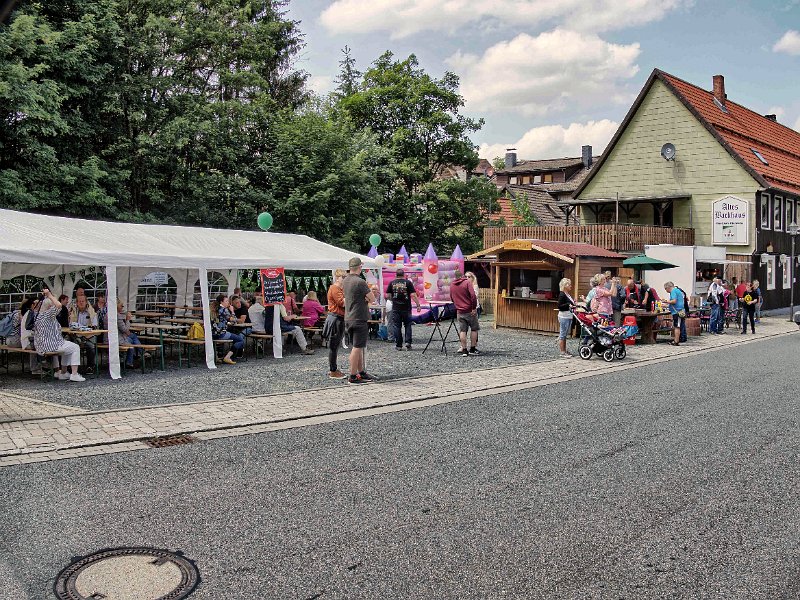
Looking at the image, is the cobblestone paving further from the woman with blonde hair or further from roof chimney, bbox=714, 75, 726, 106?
roof chimney, bbox=714, 75, 726, 106

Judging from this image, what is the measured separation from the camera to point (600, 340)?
15.2m

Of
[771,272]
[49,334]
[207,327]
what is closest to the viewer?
[49,334]

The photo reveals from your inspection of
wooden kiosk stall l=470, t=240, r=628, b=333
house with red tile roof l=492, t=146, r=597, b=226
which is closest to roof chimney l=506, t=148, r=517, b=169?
house with red tile roof l=492, t=146, r=597, b=226

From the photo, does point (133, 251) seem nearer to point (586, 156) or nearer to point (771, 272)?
point (771, 272)

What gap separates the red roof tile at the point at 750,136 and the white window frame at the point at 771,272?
3.34 meters

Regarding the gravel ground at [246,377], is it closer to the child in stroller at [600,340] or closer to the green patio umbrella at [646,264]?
the child in stroller at [600,340]

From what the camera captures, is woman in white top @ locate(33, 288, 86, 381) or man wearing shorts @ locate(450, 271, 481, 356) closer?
woman in white top @ locate(33, 288, 86, 381)

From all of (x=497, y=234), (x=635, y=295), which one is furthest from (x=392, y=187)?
(x=635, y=295)

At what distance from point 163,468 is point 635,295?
1519 cm

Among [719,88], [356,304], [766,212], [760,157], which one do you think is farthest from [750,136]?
[356,304]

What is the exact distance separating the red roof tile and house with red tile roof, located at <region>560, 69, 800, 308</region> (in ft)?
0.23

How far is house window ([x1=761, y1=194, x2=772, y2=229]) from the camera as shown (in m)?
33.4

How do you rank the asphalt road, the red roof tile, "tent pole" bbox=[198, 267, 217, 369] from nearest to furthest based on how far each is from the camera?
1. the asphalt road
2. "tent pole" bbox=[198, 267, 217, 369]
3. the red roof tile

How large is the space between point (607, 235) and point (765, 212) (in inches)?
366
